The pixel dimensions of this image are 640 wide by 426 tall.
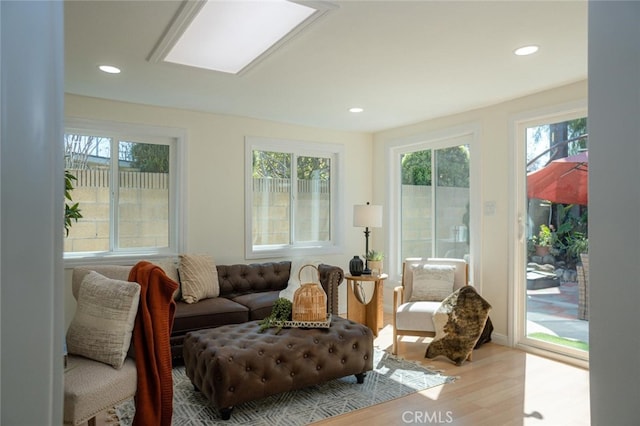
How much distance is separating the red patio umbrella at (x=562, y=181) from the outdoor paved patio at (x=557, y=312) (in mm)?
787

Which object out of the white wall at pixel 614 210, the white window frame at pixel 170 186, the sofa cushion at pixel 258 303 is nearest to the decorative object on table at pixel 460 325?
the sofa cushion at pixel 258 303

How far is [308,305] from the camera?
3.17 metres

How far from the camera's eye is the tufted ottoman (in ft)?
8.48

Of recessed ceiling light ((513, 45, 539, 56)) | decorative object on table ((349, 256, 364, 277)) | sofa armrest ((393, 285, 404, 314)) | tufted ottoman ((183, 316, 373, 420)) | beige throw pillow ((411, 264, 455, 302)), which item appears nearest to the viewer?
tufted ottoman ((183, 316, 373, 420))

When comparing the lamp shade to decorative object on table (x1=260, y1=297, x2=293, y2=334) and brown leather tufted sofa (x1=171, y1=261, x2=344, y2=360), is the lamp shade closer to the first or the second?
brown leather tufted sofa (x1=171, y1=261, x2=344, y2=360)

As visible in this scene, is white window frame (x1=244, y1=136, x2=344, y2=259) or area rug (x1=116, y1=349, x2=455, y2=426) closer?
area rug (x1=116, y1=349, x2=455, y2=426)

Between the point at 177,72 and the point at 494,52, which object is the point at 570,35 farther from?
the point at 177,72

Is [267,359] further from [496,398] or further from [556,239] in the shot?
[556,239]

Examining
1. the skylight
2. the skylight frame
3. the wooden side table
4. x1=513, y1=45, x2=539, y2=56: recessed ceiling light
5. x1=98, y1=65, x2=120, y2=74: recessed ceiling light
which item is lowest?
the wooden side table

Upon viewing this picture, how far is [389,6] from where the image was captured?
222cm

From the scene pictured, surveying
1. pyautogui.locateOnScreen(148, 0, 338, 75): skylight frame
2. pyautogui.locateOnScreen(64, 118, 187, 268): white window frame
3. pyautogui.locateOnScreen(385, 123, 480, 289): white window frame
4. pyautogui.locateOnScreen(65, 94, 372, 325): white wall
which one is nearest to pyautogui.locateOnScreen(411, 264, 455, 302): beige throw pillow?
pyautogui.locateOnScreen(385, 123, 480, 289): white window frame

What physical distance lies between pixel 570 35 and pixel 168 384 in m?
3.18

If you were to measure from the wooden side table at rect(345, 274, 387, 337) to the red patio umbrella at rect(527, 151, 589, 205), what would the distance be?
178cm

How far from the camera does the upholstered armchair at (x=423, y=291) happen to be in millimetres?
3832
